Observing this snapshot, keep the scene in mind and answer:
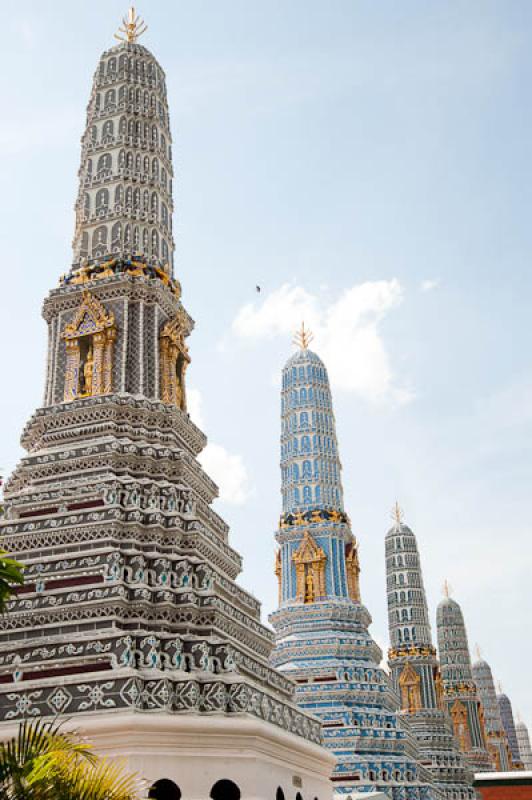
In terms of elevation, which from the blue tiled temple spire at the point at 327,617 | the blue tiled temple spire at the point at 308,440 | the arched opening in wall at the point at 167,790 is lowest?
the arched opening in wall at the point at 167,790

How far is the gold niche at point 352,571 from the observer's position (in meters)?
40.9

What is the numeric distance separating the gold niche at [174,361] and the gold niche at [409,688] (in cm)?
3575

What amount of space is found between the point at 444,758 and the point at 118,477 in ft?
127

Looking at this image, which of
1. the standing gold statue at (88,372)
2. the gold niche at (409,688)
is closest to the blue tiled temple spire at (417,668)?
the gold niche at (409,688)

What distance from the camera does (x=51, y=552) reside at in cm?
1864

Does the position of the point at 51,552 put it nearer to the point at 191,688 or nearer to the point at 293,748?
the point at 191,688

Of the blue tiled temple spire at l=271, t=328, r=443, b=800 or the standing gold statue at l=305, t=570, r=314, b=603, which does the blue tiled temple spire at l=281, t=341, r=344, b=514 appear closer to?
the blue tiled temple spire at l=271, t=328, r=443, b=800

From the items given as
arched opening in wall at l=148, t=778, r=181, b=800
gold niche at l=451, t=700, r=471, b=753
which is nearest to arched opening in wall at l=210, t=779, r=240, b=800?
arched opening in wall at l=148, t=778, r=181, b=800

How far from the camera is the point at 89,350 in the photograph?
2323 centimetres

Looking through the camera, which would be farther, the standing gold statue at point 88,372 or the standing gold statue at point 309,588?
the standing gold statue at point 309,588

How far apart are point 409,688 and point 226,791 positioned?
133ft

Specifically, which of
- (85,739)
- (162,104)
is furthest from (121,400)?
(162,104)

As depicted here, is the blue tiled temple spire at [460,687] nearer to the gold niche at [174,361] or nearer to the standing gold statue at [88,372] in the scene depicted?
the gold niche at [174,361]

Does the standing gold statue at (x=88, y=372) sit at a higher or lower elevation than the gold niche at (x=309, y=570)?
lower
